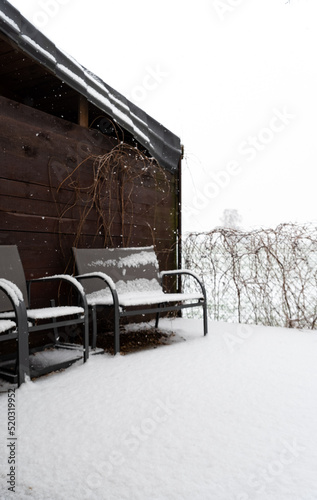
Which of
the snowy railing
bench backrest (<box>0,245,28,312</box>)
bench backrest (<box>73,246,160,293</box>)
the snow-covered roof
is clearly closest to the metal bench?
bench backrest (<box>0,245,28,312</box>)

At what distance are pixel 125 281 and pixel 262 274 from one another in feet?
4.78

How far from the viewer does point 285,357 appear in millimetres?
2713

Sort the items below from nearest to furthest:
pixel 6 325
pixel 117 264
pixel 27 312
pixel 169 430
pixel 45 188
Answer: pixel 169 430 → pixel 6 325 → pixel 27 312 → pixel 45 188 → pixel 117 264

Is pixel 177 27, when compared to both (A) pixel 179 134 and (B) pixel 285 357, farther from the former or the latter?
(B) pixel 285 357

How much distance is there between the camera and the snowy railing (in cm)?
376

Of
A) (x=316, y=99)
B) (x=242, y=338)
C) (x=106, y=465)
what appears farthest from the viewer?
(x=316, y=99)

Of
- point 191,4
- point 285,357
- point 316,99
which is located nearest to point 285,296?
point 285,357

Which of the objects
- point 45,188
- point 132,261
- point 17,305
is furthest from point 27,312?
point 132,261

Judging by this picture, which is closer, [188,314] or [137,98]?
[137,98]

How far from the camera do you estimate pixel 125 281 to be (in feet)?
11.5

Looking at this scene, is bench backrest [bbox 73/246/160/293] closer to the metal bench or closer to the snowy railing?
the metal bench

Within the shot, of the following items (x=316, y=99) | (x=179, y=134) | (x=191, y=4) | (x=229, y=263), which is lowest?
(x=229, y=263)

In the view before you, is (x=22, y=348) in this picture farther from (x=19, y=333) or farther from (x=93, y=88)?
(x=93, y=88)

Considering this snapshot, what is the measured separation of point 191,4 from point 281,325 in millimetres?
3627
